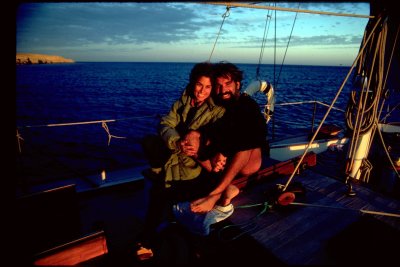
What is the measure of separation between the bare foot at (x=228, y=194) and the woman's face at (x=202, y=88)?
1.15 metres

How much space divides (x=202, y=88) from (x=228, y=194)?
1.29 meters

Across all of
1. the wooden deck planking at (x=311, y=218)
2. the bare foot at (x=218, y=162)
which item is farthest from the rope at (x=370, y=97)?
the bare foot at (x=218, y=162)

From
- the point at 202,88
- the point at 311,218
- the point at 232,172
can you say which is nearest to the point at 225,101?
the point at 202,88

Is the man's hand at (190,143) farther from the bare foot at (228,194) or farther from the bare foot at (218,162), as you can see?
the bare foot at (228,194)

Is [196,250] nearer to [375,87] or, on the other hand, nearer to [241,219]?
[241,219]

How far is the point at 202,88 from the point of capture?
283cm

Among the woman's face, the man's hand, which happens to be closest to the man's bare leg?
the man's hand

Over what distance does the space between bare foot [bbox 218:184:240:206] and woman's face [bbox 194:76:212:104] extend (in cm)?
115

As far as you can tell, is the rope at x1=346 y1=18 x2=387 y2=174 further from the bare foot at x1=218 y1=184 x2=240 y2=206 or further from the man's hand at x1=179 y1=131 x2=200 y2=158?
the man's hand at x1=179 y1=131 x2=200 y2=158

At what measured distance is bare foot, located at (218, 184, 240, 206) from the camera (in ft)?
7.80

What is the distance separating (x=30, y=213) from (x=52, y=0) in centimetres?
238

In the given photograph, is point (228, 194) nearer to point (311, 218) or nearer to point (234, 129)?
point (234, 129)

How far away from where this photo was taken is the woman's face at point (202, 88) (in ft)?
9.21

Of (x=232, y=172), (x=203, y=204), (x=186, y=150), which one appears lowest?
(x=203, y=204)
